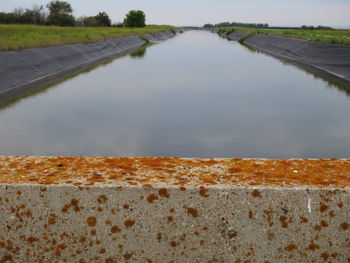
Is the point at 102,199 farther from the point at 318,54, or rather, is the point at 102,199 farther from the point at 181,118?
the point at 318,54

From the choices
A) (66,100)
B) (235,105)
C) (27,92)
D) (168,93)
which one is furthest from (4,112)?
(235,105)

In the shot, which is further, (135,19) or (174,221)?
(135,19)

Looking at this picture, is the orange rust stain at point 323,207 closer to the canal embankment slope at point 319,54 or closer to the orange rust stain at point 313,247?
the orange rust stain at point 313,247

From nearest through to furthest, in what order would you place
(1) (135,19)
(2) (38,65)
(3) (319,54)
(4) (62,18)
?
(2) (38,65) → (3) (319,54) → (4) (62,18) → (1) (135,19)

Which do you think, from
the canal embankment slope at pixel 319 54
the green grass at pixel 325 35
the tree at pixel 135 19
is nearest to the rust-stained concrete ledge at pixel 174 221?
the canal embankment slope at pixel 319 54

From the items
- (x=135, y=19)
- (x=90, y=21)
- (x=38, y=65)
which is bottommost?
(x=38, y=65)

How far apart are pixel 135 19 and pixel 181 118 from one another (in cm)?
10310

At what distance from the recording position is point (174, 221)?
4.70 feet

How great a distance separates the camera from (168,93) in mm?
15586

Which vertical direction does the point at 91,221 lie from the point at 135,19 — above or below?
below

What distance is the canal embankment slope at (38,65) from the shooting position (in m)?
16.3

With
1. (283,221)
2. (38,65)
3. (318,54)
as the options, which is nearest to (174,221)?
(283,221)

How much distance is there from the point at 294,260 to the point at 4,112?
12524mm

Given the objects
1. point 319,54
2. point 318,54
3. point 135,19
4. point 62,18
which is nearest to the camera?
point 319,54
